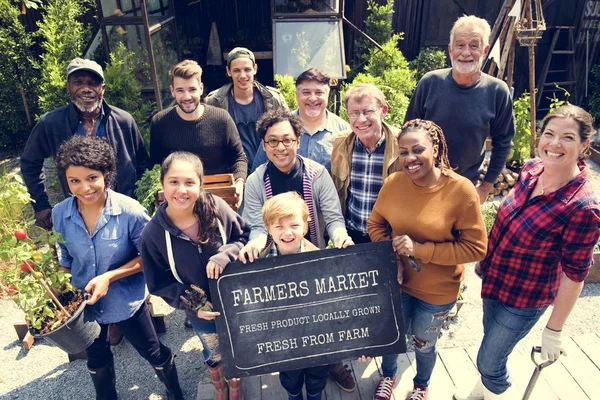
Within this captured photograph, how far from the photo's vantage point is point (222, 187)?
3.41 m

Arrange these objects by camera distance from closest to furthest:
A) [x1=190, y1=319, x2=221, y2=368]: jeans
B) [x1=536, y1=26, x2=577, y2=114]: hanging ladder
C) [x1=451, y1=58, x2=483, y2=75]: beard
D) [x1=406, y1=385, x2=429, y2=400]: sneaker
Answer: [x1=190, y1=319, x2=221, y2=368]: jeans < [x1=406, y1=385, x2=429, y2=400]: sneaker < [x1=451, y1=58, x2=483, y2=75]: beard < [x1=536, y1=26, x2=577, y2=114]: hanging ladder

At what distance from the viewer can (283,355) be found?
8.55 feet

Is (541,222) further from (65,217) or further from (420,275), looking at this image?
(65,217)

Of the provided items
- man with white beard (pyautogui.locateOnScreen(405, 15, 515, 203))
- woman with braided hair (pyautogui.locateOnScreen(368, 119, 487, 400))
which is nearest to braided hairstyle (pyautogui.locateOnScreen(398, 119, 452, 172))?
woman with braided hair (pyautogui.locateOnScreen(368, 119, 487, 400))

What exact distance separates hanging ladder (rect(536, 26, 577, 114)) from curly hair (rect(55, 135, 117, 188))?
8867 millimetres

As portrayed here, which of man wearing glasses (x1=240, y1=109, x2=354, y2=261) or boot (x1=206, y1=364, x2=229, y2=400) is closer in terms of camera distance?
man wearing glasses (x1=240, y1=109, x2=354, y2=261)

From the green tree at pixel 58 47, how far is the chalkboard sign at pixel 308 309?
17.3ft

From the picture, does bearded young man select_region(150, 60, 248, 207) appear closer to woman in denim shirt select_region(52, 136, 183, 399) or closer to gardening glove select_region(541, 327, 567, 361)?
woman in denim shirt select_region(52, 136, 183, 399)

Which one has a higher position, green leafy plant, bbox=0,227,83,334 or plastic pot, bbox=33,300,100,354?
green leafy plant, bbox=0,227,83,334

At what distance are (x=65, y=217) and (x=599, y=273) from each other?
5.21 metres

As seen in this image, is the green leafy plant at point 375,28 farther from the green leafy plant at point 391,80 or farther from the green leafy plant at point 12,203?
the green leafy plant at point 12,203

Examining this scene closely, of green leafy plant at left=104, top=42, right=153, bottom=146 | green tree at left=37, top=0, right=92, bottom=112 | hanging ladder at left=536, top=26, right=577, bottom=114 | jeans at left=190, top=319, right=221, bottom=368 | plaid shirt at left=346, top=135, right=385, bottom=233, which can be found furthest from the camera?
hanging ladder at left=536, top=26, right=577, bottom=114

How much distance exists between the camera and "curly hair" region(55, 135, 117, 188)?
2580 millimetres

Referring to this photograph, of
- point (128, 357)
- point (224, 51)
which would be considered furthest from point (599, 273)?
point (224, 51)
